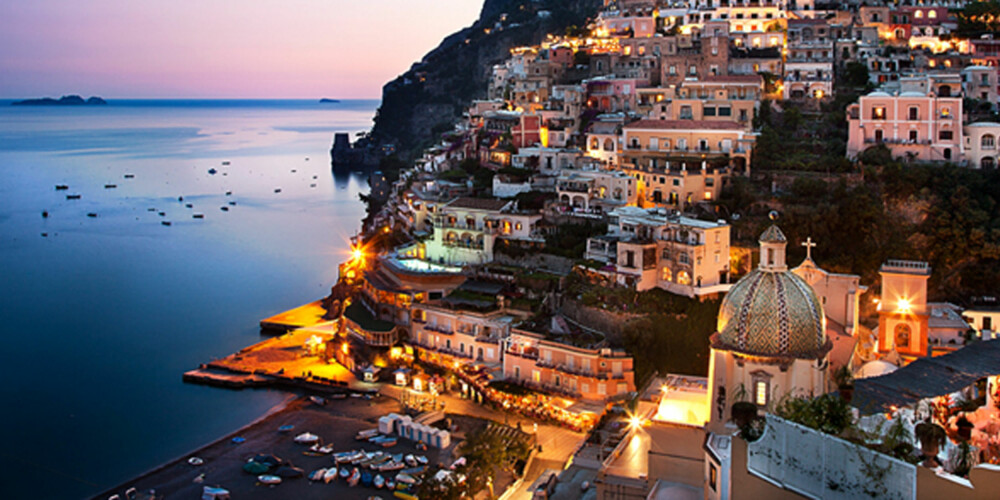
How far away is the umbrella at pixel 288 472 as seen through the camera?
2652 centimetres

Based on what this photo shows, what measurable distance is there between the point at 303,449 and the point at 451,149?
26405 mm

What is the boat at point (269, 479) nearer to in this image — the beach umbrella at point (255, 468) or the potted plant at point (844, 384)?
the beach umbrella at point (255, 468)

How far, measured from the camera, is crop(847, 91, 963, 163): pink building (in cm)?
3466

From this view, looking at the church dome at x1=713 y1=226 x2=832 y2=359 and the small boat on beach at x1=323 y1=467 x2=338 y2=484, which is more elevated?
the church dome at x1=713 y1=226 x2=832 y2=359

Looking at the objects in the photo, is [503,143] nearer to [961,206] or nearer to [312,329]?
[312,329]

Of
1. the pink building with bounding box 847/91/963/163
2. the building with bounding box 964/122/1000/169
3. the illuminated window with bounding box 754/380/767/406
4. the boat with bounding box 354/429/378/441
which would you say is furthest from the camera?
the pink building with bounding box 847/91/963/163

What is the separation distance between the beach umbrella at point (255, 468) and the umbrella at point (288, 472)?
37 cm

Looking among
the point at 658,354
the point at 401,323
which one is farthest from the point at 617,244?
the point at 401,323

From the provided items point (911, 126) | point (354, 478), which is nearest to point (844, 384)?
point (354, 478)

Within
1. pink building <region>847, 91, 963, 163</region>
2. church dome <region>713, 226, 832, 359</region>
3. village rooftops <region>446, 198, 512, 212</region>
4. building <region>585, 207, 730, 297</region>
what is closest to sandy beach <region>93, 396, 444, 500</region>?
building <region>585, 207, 730, 297</region>

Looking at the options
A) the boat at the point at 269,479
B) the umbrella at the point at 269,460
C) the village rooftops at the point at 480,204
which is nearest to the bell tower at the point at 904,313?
the village rooftops at the point at 480,204

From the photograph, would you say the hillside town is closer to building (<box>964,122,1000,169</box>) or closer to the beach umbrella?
building (<box>964,122,1000,169</box>)

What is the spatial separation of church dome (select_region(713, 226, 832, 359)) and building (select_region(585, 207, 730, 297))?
42.8 ft

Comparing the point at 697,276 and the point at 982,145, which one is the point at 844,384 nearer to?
the point at 697,276
